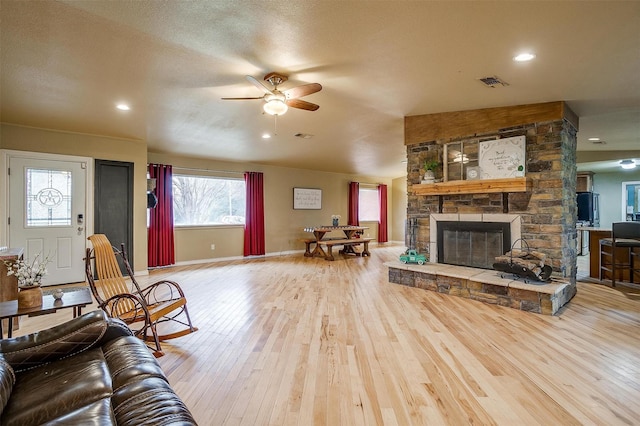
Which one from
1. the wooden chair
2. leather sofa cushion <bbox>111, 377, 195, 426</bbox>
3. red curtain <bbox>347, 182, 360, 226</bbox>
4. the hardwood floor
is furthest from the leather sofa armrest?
red curtain <bbox>347, 182, 360, 226</bbox>

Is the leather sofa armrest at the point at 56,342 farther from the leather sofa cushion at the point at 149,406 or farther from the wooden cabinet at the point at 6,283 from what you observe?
the wooden cabinet at the point at 6,283

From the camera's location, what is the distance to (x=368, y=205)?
10695 millimetres

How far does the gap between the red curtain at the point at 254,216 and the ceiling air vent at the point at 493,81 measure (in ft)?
18.6

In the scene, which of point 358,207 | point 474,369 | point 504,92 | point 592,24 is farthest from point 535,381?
point 358,207

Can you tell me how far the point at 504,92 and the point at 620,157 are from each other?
5.08 meters

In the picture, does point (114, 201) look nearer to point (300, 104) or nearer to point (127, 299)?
point (127, 299)

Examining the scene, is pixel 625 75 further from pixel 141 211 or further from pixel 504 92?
pixel 141 211

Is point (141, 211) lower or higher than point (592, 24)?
lower

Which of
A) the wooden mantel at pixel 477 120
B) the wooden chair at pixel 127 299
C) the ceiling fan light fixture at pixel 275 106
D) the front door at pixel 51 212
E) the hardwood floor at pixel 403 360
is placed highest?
the wooden mantel at pixel 477 120

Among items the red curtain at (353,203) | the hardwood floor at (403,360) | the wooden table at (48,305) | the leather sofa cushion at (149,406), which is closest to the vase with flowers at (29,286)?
the wooden table at (48,305)

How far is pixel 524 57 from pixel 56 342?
12.4 feet

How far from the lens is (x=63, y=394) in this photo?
4.00ft

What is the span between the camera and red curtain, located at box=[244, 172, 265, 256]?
7.74 metres

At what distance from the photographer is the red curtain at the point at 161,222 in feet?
20.9
